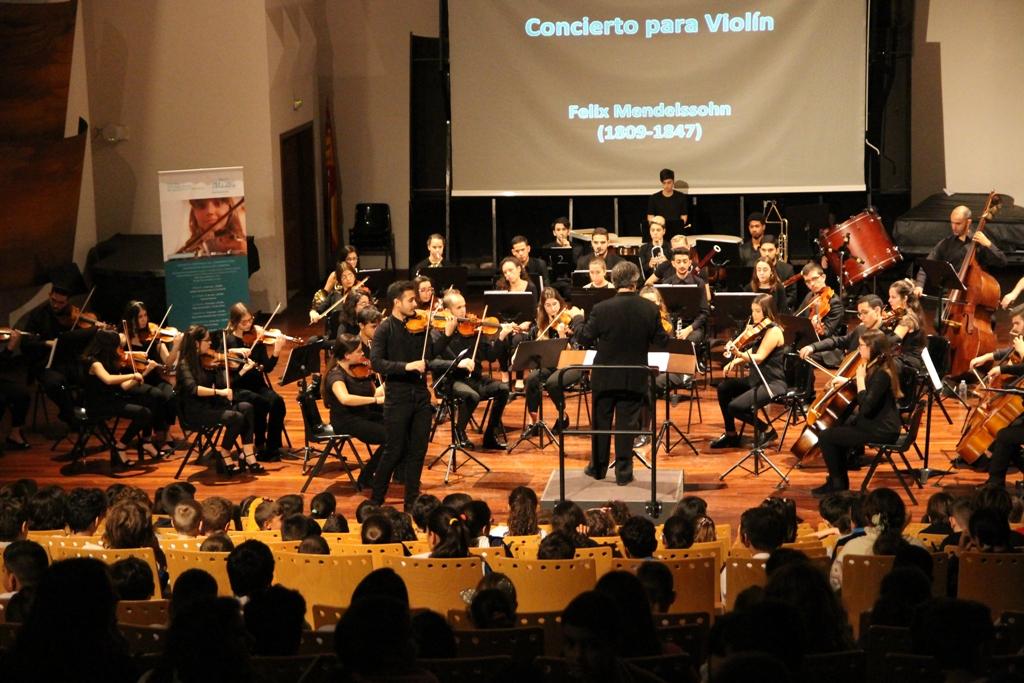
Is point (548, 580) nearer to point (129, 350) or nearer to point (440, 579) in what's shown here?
point (440, 579)

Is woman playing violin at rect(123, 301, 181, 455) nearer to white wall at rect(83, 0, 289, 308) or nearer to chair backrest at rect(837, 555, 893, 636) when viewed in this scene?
white wall at rect(83, 0, 289, 308)

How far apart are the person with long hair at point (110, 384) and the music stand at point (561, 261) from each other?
5.17 metres

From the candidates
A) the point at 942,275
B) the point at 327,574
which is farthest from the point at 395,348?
the point at 942,275

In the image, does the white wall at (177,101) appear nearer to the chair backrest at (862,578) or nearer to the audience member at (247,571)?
the audience member at (247,571)

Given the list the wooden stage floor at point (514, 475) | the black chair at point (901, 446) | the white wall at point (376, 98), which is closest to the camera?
the black chair at point (901, 446)

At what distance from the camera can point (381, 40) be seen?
18.0m

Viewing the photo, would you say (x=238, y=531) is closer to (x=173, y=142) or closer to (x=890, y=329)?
(x=890, y=329)

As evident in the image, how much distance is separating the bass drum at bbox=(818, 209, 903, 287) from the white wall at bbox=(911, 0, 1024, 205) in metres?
4.93

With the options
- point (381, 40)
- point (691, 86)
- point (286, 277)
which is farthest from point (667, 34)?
point (286, 277)

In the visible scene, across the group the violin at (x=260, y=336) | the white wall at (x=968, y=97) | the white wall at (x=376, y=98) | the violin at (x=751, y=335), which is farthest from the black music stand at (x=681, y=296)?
the white wall at (x=376, y=98)

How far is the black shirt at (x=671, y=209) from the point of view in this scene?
1535 cm

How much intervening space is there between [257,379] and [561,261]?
469cm

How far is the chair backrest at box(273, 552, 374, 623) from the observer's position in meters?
5.50

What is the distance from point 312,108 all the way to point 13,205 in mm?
5366
